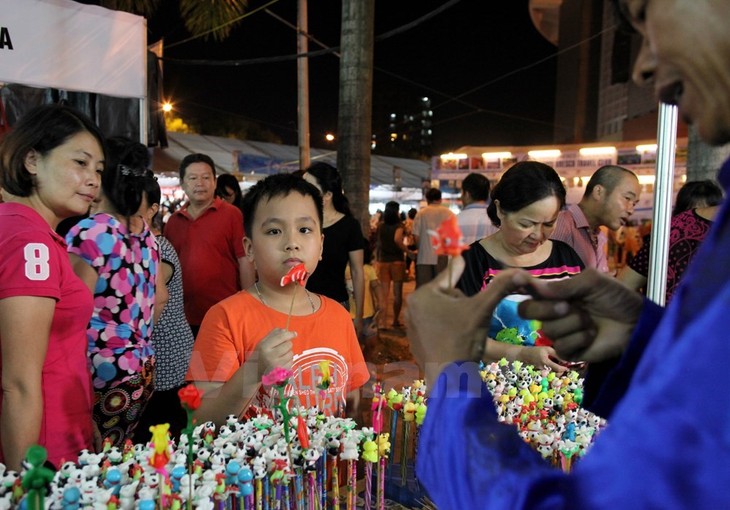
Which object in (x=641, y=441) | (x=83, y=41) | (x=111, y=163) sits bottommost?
(x=641, y=441)

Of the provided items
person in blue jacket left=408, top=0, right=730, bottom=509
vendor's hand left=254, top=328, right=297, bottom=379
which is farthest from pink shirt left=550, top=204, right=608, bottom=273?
person in blue jacket left=408, top=0, right=730, bottom=509

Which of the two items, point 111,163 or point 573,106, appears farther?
point 573,106

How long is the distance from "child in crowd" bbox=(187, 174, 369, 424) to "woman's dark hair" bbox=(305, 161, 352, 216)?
72.2 inches

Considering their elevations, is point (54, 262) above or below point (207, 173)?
below

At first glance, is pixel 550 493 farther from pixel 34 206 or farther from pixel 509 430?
pixel 34 206

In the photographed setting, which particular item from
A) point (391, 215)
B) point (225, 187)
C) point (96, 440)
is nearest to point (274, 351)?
point (96, 440)

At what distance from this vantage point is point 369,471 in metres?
1.32

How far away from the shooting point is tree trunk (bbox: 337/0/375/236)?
606 centimetres

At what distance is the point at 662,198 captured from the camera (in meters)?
1.60

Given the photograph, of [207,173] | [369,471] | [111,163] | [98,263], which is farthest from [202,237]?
[369,471]

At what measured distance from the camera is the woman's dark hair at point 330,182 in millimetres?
3812

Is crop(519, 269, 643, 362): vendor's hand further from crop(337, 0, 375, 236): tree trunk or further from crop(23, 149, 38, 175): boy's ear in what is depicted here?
crop(337, 0, 375, 236): tree trunk

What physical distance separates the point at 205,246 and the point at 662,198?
9.19 feet

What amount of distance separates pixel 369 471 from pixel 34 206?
1.22m
